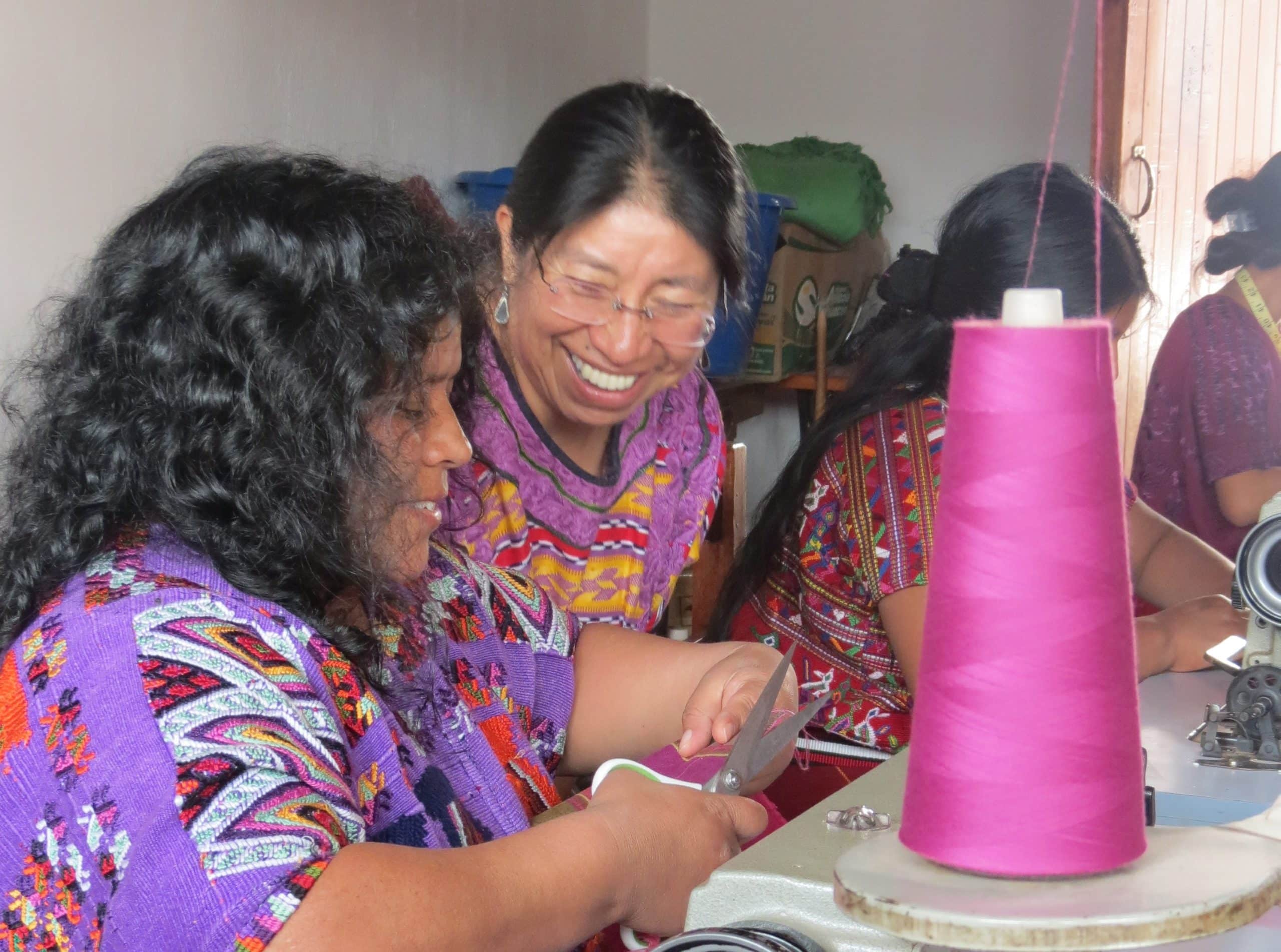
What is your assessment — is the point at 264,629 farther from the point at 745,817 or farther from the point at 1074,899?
the point at 1074,899

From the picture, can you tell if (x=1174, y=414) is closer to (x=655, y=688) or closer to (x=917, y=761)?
(x=655, y=688)

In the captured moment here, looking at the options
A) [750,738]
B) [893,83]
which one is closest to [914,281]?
[750,738]

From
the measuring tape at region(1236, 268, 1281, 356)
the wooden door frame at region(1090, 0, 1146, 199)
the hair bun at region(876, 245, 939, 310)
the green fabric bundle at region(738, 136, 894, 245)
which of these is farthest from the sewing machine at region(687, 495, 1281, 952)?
the green fabric bundle at region(738, 136, 894, 245)

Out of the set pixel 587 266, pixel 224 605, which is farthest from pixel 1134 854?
pixel 587 266

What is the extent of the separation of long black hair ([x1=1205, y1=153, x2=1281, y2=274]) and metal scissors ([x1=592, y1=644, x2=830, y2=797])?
6.49ft

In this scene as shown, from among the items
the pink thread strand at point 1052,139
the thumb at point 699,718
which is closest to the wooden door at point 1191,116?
the pink thread strand at point 1052,139

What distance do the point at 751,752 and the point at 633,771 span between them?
11 centimetres

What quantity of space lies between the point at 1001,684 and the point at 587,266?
117 cm

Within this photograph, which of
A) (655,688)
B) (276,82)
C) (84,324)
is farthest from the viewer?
(276,82)

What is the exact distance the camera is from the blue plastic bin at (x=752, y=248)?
3.07m

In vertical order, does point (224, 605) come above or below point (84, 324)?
below

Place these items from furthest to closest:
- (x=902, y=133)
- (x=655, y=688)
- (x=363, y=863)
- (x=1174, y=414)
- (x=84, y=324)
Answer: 1. (x=902, y=133)
2. (x=1174, y=414)
3. (x=655, y=688)
4. (x=84, y=324)
5. (x=363, y=863)

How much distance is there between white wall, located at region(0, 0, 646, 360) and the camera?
1.65m

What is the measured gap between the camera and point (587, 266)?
1.72m
